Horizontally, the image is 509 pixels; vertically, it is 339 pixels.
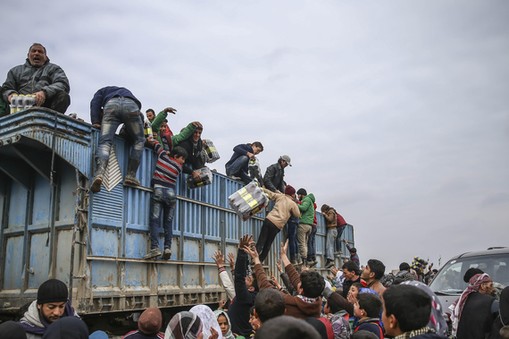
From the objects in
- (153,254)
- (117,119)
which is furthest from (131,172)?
(153,254)

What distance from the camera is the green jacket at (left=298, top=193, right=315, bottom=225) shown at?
466 inches

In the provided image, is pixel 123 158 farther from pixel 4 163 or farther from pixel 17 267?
pixel 17 267

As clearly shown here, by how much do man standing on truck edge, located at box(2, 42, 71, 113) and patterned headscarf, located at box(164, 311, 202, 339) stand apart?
4205mm

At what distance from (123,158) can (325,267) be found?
8482mm

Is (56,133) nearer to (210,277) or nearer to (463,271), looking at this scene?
(210,277)

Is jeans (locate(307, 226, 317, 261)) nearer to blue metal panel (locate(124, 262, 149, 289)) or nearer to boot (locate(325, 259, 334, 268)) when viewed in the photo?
boot (locate(325, 259, 334, 268))

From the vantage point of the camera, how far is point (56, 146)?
5.87m

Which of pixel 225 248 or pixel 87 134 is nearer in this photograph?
pixel 87 134

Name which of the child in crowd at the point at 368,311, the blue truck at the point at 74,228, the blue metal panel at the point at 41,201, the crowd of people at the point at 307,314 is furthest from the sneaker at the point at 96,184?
the child in crowd at the point at 368,311

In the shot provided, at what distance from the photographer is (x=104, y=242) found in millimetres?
6273

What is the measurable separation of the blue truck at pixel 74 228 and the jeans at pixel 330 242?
282 inches

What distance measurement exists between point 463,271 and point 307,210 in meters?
5.16

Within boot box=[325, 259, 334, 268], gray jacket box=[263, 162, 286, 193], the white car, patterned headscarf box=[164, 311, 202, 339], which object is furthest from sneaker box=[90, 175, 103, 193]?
boot box=[325, 259, 334, 268]

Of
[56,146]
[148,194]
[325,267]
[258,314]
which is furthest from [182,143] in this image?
[325,267]
